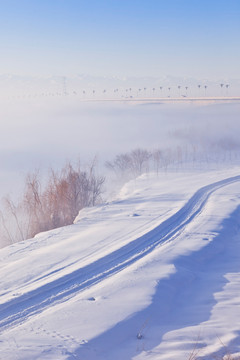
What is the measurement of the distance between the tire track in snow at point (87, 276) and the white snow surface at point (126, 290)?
3cm

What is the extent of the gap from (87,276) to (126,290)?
1490mm

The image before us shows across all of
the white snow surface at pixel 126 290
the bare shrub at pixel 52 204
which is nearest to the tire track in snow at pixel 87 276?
the white snow surface at pixel 126 290

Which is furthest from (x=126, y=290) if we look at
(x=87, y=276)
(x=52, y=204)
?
(x=52, y=204)

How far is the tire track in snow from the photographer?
856 centimetres

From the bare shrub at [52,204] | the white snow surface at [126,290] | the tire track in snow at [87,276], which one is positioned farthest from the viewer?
the bare shrub at [52,204]

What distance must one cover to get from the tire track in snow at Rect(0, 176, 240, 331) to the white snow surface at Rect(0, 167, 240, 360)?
0.03m

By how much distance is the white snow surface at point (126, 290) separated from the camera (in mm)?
7113

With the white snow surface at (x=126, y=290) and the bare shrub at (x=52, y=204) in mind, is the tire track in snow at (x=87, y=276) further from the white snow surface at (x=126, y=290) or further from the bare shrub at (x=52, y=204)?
the bare shrub at (x=52, y=204)

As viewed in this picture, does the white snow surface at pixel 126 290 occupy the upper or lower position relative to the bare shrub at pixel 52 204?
upper

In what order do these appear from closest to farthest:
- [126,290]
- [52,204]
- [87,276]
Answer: [126,290] → [87,276] → [52,204]

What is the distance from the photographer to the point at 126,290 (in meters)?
9.41

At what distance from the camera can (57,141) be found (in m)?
116

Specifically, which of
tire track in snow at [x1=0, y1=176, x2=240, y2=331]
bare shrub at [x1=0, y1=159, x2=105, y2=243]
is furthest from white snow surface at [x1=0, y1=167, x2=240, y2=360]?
bare shrub at [x1=0, y1=159, x2=105, y2=243]

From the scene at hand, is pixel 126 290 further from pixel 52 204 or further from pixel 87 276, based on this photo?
pixel 52 204
